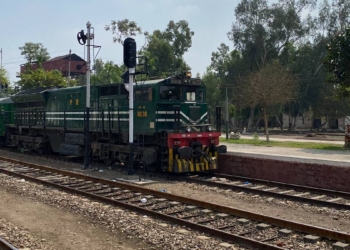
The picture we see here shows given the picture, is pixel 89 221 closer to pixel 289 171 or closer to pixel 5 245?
pixel 5 245

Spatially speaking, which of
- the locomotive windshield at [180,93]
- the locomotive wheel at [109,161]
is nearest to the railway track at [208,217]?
the locomotive wheel at [109,161]

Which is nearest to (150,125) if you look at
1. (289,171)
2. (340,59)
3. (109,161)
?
(109,161)

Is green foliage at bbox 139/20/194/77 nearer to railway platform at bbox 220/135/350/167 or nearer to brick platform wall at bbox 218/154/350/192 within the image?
railway platform at bbox 220/135/350/167

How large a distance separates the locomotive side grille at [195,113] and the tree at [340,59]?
41.2 feet

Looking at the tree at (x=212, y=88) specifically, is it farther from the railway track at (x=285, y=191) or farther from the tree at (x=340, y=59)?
the railway track at (x=285, y=191)

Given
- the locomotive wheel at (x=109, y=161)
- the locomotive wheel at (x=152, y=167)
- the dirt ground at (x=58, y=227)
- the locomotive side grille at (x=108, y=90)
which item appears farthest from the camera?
the locomotive wheel at (x=109, y=161)

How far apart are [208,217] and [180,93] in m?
7.25

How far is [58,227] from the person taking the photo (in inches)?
331

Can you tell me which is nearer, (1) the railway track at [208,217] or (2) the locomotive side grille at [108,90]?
(1) the railway track at [208,217]

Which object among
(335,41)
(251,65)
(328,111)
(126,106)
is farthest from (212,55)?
(126,106)

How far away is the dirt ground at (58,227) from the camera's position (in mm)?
7320

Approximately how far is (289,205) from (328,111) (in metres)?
52.3

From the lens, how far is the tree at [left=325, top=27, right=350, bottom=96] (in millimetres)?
24172

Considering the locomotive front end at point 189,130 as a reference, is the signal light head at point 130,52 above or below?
above
